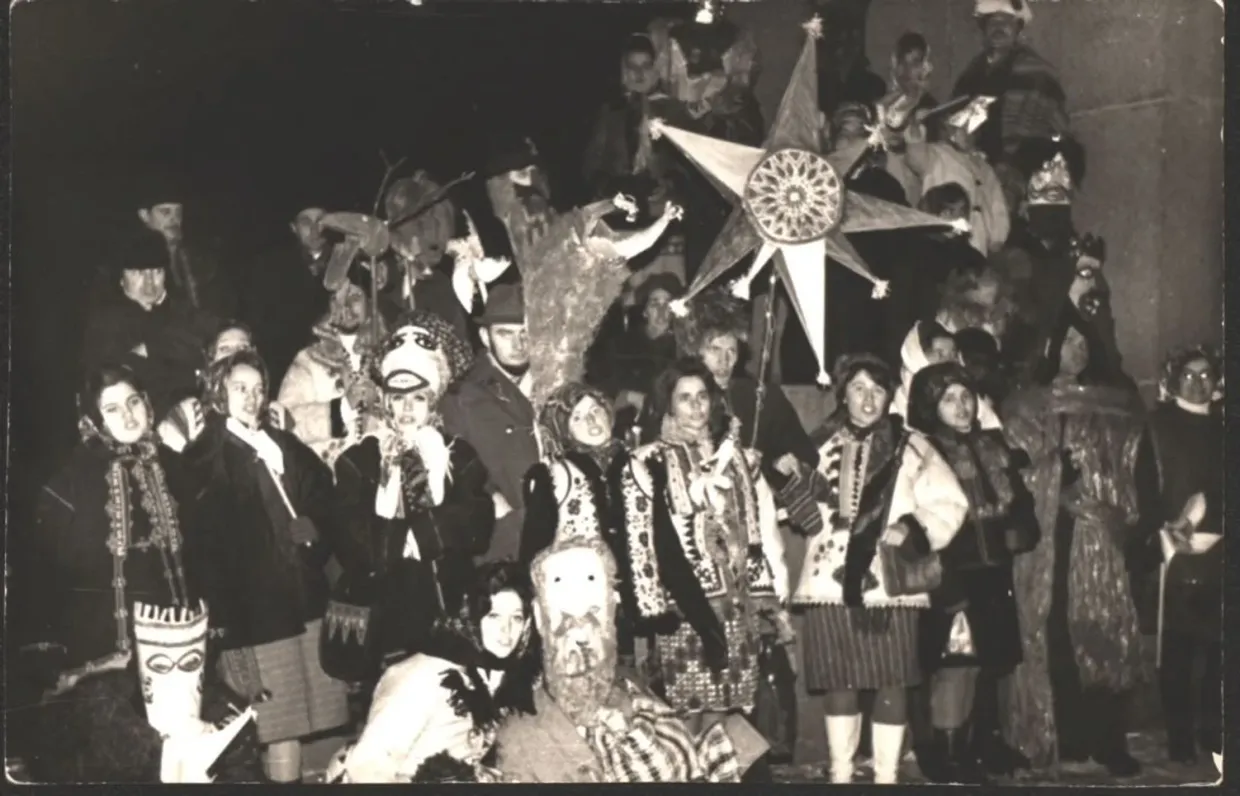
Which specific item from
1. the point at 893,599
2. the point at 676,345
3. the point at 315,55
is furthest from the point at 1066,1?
the point at 315,55

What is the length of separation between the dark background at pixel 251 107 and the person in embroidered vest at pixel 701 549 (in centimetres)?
77

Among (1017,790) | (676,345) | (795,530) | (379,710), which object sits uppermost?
(676,345)

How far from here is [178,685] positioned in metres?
4.61

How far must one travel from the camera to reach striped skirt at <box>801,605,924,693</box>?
4641mm

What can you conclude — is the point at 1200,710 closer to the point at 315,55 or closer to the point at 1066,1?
the point at 1066,1

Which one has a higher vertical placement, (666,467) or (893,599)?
(666,467)

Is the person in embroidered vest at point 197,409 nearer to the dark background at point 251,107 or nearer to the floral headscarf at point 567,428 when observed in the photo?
the dark background at point 251,107

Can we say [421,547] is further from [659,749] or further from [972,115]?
[972,115]

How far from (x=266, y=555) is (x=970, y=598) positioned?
2054mm

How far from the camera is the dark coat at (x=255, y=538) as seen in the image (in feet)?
15.2

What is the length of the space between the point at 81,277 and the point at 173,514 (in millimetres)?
760

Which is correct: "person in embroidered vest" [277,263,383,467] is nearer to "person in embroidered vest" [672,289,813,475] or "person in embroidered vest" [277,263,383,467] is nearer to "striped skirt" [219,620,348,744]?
"striped skirt" [219,620,348,744]

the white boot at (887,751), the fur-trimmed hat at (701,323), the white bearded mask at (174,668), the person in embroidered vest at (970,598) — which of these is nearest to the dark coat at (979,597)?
the person in embroidered vest at (970,598)

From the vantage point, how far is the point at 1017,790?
4.67 meters
